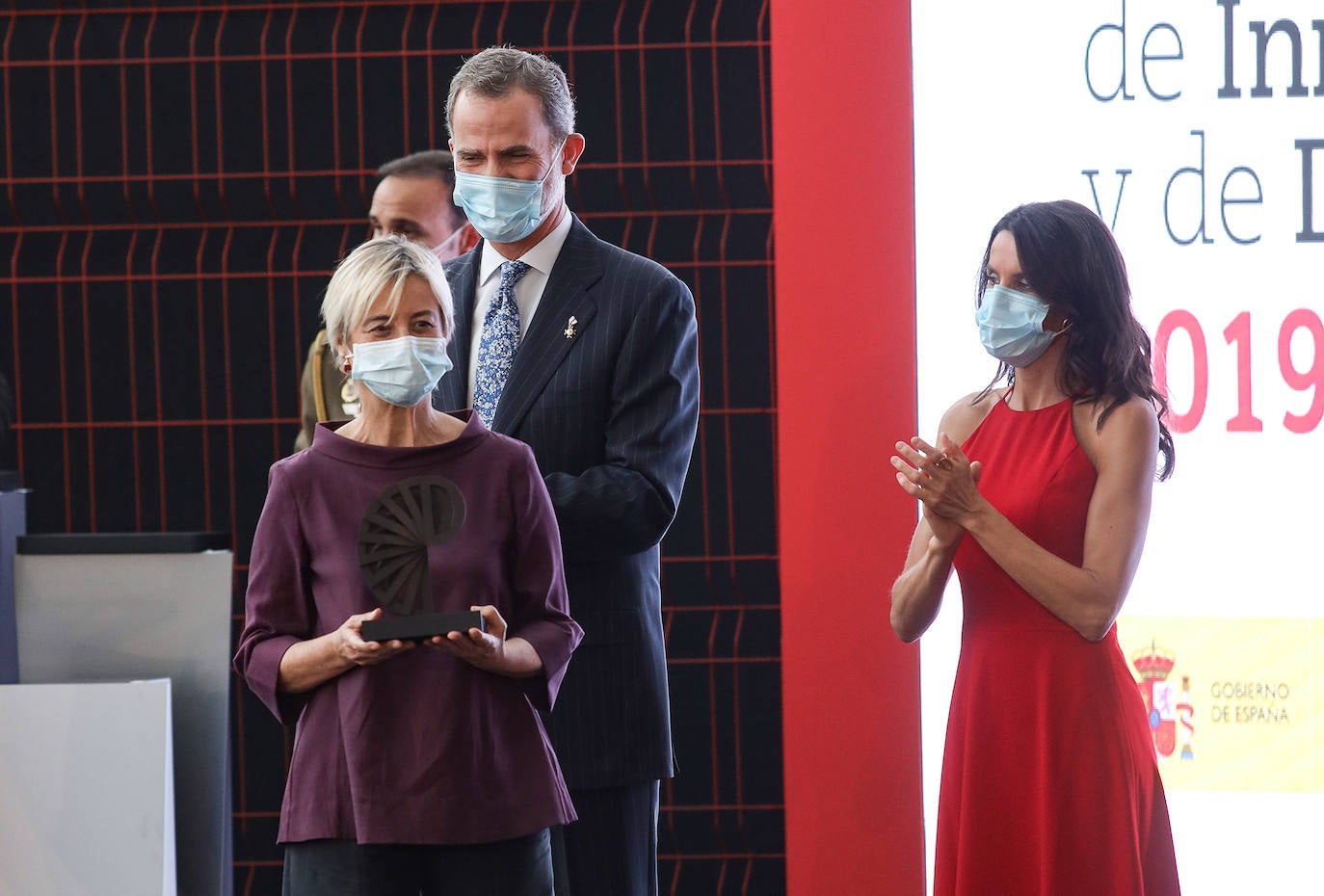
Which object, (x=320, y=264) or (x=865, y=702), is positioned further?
(x=320, y=264)

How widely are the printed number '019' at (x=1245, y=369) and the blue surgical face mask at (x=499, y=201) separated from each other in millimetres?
1456

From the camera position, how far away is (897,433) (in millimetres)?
3062

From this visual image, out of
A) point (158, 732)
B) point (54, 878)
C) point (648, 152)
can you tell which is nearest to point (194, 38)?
point (648, 152)

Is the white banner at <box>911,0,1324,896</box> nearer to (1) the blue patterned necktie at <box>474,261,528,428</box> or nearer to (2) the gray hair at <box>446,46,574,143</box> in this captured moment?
(2) the gray hair at <box>446,46,574,143</box>

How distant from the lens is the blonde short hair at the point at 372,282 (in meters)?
1.82

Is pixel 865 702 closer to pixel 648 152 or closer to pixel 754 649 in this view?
pixel 754 649

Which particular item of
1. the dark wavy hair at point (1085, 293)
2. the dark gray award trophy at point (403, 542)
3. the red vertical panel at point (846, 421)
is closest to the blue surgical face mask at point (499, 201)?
the dark gray award trophy at point (403, 542)

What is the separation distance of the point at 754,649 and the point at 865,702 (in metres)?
0.69

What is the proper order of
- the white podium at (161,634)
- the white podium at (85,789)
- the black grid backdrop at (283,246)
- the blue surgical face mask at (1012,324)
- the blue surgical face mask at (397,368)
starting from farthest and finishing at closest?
the black grid backdrop at (283,246), the white podium at (161,634), the white podium at (85,789), the blue surgical face mask at (1012,324), the blue surgical face mask at (397,368)

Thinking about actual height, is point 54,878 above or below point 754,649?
below

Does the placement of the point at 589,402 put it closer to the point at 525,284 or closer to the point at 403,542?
the point at 525,284

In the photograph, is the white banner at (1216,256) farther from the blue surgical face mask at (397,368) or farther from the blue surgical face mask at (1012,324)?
the blue surgical face mask at (397,368)

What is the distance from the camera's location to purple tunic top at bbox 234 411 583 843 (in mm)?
1678

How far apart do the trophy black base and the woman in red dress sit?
809mm
